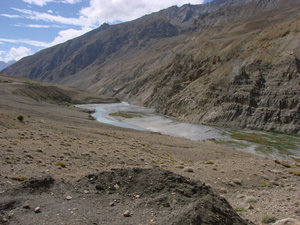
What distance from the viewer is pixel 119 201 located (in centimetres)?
847

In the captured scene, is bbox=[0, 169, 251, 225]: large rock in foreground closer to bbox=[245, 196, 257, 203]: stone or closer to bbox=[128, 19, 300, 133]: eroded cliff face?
bbox=[245, 196, 257, 203]: stone

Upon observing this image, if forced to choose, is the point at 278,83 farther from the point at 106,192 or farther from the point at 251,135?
the point at 106,192

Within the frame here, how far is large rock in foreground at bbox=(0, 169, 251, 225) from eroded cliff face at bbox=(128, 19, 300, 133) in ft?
137

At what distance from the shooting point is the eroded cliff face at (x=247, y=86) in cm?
4791

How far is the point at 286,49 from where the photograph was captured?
2174 inches

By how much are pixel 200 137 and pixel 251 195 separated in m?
32.4

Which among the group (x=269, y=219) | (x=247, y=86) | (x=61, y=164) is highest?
(x=247, y=86)

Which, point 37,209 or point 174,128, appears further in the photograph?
point 174,128

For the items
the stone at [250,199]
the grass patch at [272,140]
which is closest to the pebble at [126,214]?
the stone at [250,199]

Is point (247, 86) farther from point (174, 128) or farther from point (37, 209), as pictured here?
point (37, 209)

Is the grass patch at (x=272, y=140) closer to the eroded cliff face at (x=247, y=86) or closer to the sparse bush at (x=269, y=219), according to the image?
the eroded cliff face at (x=247, y=86)

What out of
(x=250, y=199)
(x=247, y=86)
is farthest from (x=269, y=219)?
(x=247, y=86)

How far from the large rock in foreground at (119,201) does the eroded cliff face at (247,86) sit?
4167 cm

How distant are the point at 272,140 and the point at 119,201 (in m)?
36.9
